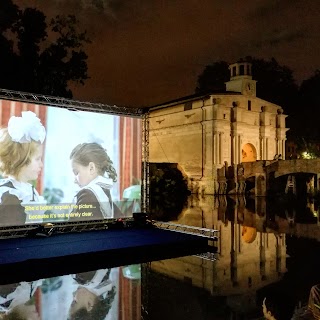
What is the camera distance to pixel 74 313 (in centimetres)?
525

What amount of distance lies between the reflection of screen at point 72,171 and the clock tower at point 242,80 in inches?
1228

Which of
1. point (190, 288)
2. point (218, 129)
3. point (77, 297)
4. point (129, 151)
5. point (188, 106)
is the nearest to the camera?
point (77, 297)

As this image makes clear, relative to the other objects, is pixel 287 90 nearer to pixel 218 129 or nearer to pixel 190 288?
pixel 218 129

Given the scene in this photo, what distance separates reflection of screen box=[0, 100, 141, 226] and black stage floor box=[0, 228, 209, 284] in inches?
27.1

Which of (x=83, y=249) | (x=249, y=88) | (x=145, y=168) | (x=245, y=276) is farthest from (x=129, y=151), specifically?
(x=249, y=88)

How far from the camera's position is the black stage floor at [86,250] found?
733 centimetres

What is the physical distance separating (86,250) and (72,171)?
2.98 m

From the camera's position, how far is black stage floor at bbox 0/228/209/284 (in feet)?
24.1

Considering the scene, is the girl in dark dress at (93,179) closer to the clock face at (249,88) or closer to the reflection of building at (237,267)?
the reflection of building at (237,267)

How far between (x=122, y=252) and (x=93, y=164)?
323 centimetres

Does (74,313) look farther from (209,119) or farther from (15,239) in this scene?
(209,119)

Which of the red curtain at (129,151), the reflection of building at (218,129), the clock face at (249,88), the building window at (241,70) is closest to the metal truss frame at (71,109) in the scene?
the red curtain at (129,151)

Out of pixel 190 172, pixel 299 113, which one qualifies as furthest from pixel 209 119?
pixel 299 113

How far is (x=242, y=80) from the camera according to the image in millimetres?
41500
